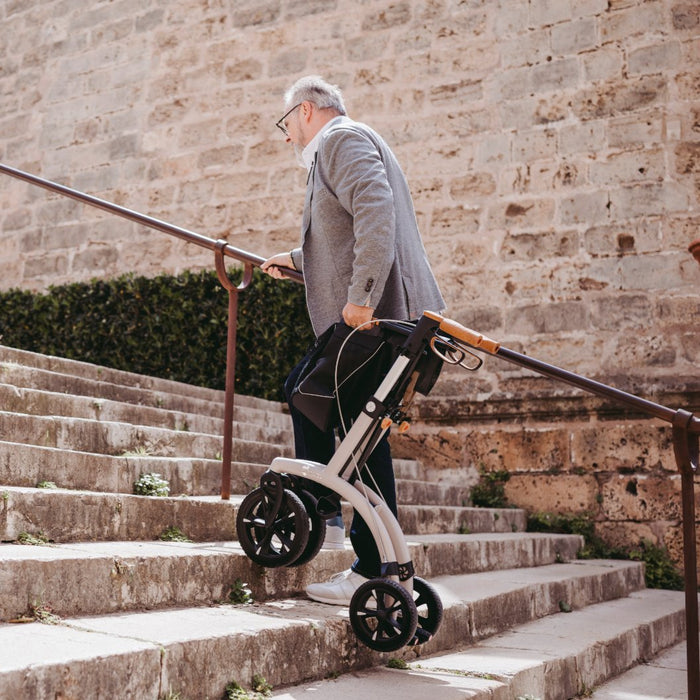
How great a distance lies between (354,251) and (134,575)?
1127 millimetres

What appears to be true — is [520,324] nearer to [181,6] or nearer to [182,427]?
[182,427]

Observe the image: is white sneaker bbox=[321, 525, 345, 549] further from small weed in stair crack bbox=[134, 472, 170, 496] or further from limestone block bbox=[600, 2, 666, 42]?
limestone block bbox=[600, 2, 666, 42]

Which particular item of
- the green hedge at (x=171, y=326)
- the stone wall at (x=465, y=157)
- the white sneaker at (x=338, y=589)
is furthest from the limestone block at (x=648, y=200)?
the white sneaker at (x=338, y=589)

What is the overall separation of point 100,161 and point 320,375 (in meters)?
6.74

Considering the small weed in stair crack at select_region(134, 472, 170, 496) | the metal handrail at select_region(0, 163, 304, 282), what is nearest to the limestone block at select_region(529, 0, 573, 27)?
the metal handrail at select_region(0, 163, 304, 282)

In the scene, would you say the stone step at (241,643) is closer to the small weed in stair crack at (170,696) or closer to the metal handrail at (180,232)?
the small weed in stair crack at (170,696)

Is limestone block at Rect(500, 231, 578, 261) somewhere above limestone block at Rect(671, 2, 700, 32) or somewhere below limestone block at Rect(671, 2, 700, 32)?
below

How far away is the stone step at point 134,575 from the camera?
2.17 meters

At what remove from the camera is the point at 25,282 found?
8.77 meters

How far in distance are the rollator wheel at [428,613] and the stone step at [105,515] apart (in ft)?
3.03

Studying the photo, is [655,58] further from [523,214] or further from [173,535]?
[173,535]

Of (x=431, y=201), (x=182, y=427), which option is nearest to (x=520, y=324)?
(x=431, y=201)

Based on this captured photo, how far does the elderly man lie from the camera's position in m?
2.63

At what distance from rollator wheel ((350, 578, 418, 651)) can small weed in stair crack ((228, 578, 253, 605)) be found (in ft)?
1.28
